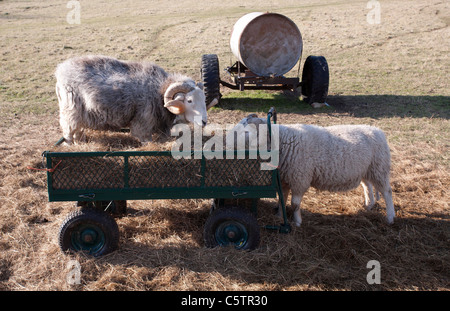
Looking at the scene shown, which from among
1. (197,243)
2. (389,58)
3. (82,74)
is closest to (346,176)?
(197,243)

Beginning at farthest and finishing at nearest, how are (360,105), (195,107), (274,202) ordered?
1. (360,105)
2. (195,107)
3. (274,202)

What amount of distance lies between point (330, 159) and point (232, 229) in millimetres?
1673

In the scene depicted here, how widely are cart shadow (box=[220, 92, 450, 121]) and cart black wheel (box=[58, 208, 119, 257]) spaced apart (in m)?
7.08

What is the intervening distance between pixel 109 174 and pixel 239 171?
144cm

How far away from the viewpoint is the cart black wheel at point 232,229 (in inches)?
183

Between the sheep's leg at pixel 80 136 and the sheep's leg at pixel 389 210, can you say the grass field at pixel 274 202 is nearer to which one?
the sheep's leg at pixel 389 210

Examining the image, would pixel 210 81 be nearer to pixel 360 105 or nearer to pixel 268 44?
pixel 268 44

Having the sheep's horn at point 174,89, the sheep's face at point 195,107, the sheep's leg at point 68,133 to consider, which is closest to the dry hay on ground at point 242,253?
the sheep's leg at point 68,133

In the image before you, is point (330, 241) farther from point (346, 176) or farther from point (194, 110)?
point (194, 110)

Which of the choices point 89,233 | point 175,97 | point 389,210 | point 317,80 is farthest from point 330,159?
point 317,80

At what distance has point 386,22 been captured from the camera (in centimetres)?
2278

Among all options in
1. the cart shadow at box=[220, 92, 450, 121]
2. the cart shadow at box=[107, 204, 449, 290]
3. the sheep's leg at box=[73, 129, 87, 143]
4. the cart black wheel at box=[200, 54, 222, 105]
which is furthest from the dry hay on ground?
the cart black wheel at box=[200, 54, 222, 105]

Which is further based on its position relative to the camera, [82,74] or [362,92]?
[362,92]

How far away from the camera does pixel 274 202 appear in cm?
614
